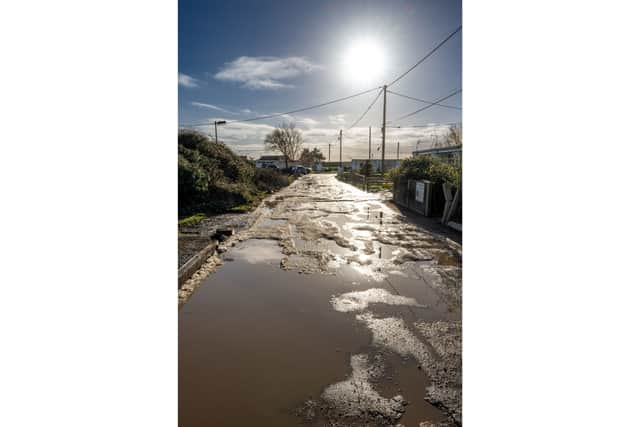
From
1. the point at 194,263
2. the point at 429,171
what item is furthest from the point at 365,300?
the point at 429,171

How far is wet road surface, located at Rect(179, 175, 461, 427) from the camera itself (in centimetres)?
223

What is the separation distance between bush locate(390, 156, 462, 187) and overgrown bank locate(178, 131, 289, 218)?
6.61 m

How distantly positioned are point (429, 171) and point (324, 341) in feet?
32.0

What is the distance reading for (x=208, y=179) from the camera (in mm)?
12750

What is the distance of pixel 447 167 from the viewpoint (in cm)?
1102

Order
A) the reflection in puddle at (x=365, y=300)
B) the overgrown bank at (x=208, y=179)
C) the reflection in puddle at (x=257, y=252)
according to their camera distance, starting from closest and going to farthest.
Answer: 1. the reflection in puddle at (x=365, y=300)
2. the reflection in puddle at (x=257, y=252)
3. the overgrown bank at (x=208, y=179)

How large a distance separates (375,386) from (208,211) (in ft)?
33.5

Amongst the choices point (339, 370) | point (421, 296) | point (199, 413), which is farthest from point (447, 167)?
point (199, 413)

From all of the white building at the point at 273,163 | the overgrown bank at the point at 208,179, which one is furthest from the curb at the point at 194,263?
the white building at the point at 273,163

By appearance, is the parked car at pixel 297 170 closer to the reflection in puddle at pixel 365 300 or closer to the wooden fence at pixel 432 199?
the wooden fence at pixel 432 199

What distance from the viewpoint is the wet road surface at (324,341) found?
223cm

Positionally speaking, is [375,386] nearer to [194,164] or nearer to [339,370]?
[339,370]

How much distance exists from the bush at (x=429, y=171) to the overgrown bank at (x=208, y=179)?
6.61 metres

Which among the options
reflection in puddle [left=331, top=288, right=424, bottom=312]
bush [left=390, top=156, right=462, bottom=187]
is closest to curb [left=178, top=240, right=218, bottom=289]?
reflection in puddle [left=331, top=288, right=424, bottom=312]
